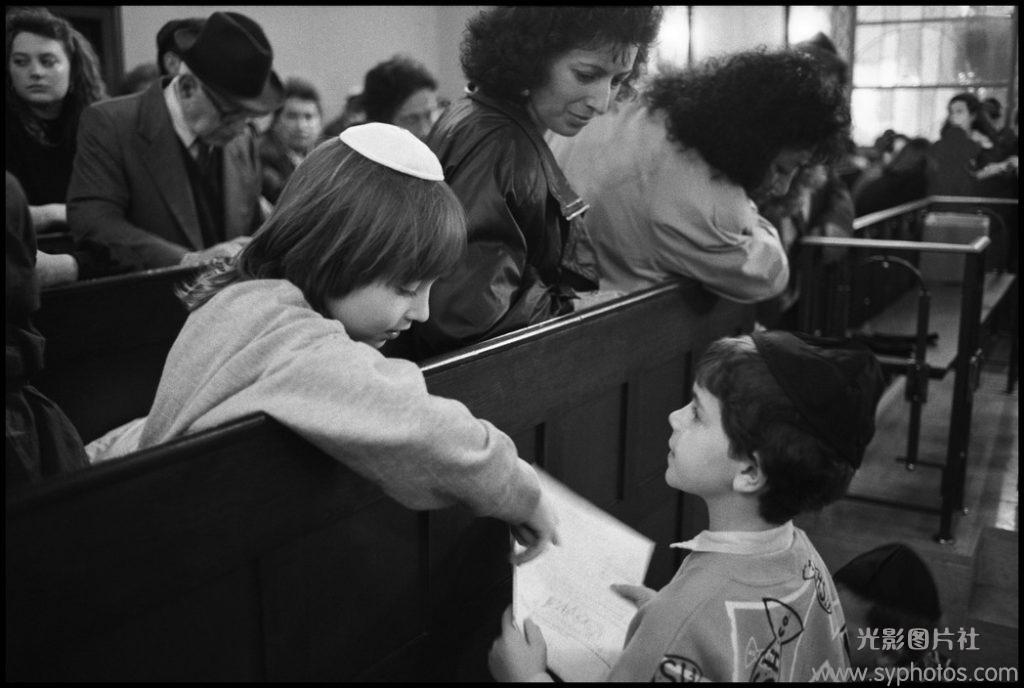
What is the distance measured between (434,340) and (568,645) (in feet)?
2.14

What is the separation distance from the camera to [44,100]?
3.38 m

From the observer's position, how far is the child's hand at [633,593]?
1778mm

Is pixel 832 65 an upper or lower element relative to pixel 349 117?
upper

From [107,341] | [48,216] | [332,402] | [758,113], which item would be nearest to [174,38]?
[48,216]

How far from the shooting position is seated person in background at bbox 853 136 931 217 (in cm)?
625

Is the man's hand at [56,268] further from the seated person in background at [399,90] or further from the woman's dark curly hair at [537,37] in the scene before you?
the seated person in background at [399,90]

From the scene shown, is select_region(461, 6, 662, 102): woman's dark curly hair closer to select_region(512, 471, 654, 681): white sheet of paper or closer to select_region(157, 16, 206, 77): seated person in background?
select_region(512, 471, 654, 681): white sheet of paper

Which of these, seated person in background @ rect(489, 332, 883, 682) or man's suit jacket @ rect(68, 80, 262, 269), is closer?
seated person in background @ rect(489, 332, 883, 682)

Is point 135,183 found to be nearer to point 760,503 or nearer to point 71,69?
point 71,69

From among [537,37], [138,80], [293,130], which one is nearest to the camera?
[537,37]

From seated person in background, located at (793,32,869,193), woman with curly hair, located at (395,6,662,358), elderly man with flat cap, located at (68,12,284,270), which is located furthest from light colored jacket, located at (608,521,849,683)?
elderly man with flat cap, located at (68,12,284,270)

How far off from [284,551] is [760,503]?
2.42 ft

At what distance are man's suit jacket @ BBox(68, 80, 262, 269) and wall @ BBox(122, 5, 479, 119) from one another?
5071 millimetres

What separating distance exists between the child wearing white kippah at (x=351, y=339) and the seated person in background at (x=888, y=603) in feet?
2.51
